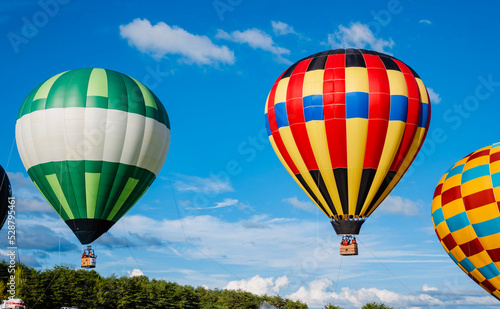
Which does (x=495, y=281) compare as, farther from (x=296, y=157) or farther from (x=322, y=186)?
(x=296, y=157)

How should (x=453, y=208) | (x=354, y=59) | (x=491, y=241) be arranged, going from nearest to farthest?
(x=354, y=59) → (x=491, y=241) → (x=453, y=208)

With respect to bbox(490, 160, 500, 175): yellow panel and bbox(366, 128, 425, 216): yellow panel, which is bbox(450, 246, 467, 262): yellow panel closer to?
bbox(490, 160, 500, 175): yellow panel

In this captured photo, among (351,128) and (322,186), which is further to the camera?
(322,186)

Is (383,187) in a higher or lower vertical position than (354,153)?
lower

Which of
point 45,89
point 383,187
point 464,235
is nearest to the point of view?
point 383,187

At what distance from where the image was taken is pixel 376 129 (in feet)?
79.5

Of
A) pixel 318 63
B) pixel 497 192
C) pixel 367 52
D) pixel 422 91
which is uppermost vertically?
pixel 367 52

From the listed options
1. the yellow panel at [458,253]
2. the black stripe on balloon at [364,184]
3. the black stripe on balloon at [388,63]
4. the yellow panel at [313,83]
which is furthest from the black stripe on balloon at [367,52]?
the yellow panel at [458,253]

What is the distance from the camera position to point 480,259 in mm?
29031

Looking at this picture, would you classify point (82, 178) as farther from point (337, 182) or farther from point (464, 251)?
point (464, 251)

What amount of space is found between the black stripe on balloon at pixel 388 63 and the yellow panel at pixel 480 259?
10.9 m

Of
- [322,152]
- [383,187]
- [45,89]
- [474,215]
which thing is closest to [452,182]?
[474,215]

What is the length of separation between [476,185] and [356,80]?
9457 millimetres

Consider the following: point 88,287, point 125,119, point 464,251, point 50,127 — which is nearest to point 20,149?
point 50,127
